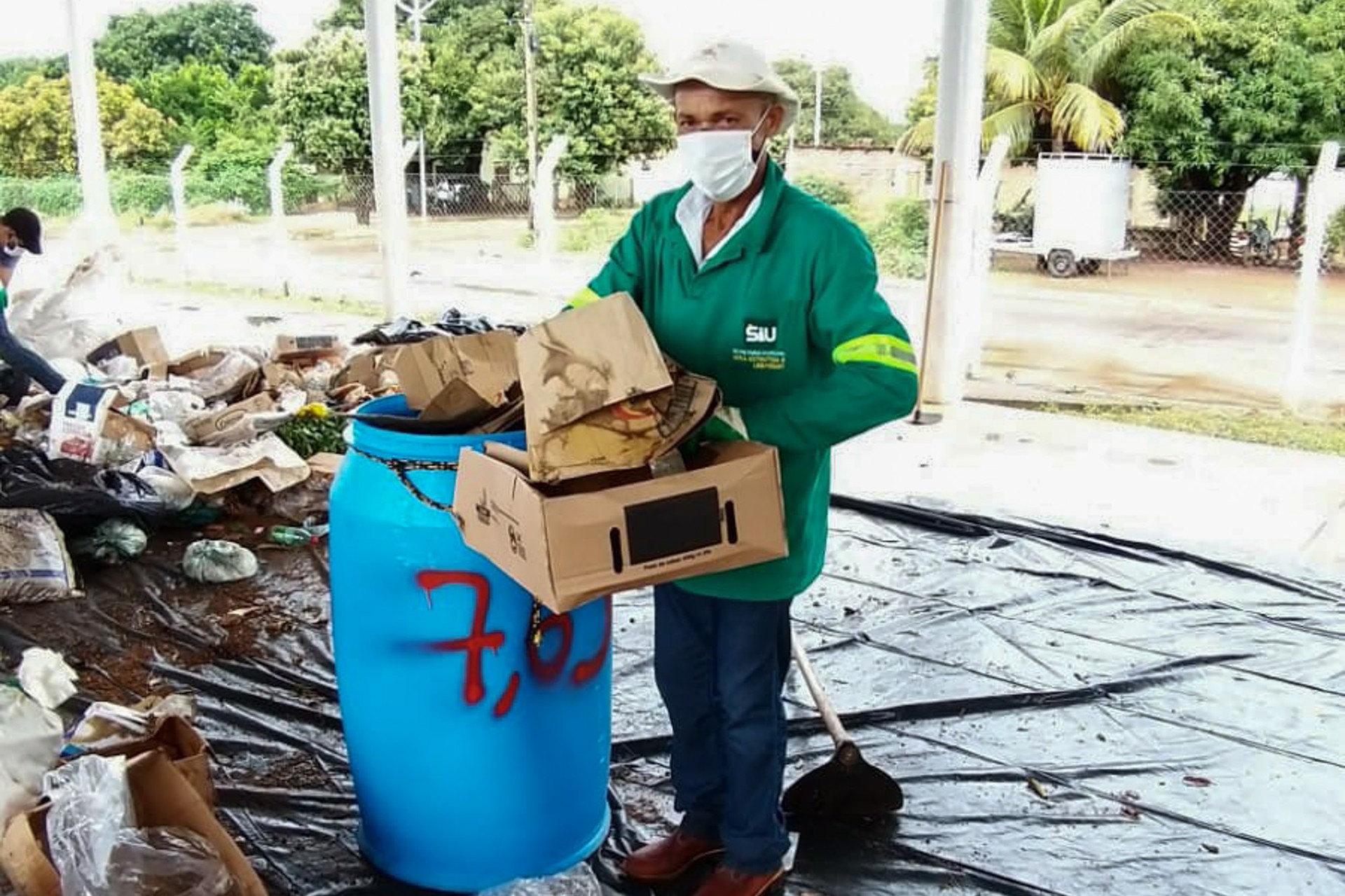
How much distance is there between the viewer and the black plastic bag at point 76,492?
404 centimetres

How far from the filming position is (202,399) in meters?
5.61

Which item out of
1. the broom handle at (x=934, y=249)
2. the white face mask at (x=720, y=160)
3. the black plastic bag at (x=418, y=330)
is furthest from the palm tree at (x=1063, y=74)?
the white face mask at (x=720, y=160)

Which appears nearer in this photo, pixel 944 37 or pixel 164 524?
pixel 164 524

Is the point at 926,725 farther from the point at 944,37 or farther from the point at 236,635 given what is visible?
the point at 944,37

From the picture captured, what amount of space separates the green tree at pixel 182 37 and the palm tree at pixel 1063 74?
15.2 meters

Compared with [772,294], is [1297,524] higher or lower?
lower

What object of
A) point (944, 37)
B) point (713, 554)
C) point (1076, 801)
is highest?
point (944, 37)

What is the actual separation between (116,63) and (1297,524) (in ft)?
82.7

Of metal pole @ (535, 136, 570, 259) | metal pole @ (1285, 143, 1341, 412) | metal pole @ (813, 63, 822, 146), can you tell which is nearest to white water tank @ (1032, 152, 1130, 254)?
metal pole @ (813, 63, 822, 146)

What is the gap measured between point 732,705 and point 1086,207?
525 inches

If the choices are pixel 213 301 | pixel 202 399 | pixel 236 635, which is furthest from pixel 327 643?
pixel 213 301

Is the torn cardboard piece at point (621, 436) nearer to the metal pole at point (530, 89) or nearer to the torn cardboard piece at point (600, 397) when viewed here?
the torn cardboard piece at point (600, 397)

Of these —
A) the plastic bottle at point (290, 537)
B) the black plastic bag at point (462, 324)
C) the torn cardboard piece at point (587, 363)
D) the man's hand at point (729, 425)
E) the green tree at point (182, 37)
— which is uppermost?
the green tree at point (182, 37)

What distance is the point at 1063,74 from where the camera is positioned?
1623cm
